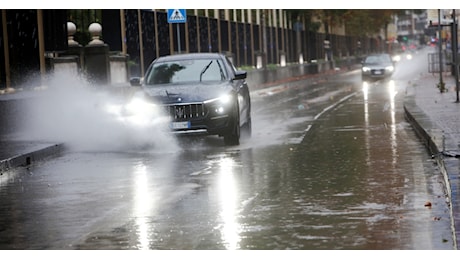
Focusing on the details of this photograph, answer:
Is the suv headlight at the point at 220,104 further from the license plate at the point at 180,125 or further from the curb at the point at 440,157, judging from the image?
the curb at the point at 440,157

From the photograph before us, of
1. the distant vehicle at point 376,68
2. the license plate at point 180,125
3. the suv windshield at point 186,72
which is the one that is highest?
the suv windshield at point 186,72

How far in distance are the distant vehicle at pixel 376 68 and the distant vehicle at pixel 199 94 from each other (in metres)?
40.5

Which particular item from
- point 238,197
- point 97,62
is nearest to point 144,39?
point 97,62

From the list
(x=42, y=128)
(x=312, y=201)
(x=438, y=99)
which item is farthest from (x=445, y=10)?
(x=312, y=201)

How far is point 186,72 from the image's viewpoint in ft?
69.7

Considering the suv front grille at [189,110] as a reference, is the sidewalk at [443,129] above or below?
below

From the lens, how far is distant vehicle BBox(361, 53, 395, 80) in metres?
61.4

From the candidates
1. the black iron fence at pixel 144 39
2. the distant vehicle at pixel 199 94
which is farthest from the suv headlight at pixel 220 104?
the black iron fence at pixel 144 39

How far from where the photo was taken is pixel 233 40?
213 ft

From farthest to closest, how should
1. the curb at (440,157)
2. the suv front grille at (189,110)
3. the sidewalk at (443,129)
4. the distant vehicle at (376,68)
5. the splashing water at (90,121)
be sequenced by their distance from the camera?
the distant vehicle at (376,68), the splashing water at (90,121), the suv front grille at (189,110), the sidewalk at (443,129), the curb at (440,157)

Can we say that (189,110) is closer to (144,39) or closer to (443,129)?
(443,129)

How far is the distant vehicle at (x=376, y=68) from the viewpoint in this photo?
61.4 m

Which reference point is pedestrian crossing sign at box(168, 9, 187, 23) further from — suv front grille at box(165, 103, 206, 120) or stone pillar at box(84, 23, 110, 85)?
suv front grille at box(165, 103, 206, 120)

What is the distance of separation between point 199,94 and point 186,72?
1.24m
